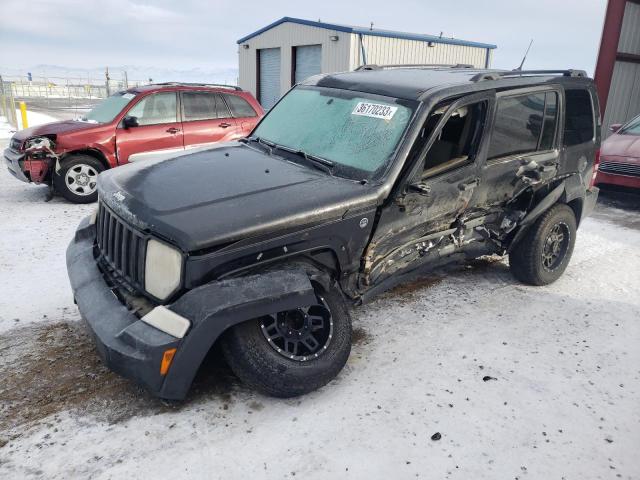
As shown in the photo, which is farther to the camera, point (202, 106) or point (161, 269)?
point (202, 106)

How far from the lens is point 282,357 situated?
9.25 ft

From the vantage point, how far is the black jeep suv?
8.52 ft

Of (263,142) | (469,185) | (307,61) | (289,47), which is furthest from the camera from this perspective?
(289,47)

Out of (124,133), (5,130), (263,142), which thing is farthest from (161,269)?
(5,130)

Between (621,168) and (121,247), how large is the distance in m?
8.04

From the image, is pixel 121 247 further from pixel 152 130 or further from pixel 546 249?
pixel 152 130

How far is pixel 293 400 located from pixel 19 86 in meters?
52.8

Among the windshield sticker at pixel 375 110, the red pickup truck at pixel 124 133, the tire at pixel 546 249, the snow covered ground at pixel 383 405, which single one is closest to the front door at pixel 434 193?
→ the windshield sticker at pixel 375 110

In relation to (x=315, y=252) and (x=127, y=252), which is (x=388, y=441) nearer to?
(x=315, y=252)

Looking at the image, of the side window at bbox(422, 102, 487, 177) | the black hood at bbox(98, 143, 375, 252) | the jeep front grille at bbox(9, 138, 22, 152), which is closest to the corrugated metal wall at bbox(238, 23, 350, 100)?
the jeep front grille at bbox(9, 138, 22, 152)

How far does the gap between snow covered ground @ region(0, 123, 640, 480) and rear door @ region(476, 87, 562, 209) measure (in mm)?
1082

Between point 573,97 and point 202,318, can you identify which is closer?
point 202,318

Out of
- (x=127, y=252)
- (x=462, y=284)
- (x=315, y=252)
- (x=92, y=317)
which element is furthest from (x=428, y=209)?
(x=92, y=317)

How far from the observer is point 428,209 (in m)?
3.52
